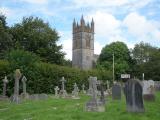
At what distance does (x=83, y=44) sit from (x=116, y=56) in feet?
101

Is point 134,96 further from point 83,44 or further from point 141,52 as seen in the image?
point 83,44

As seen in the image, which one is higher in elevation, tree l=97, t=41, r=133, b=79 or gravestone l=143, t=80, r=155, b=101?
tree l=97, t=41, r=133, b=79

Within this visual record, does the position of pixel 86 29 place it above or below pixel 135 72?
above

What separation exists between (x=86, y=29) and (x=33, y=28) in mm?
69565

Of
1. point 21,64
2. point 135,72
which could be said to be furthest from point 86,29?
point 21,64

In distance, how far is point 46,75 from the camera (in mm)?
39844

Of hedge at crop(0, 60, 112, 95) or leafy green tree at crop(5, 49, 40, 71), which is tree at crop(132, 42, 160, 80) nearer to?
hedge at crop(0, 60, 112, 95)

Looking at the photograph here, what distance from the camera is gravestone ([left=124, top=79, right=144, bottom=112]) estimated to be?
1534cm

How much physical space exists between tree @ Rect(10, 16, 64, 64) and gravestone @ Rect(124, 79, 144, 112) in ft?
136

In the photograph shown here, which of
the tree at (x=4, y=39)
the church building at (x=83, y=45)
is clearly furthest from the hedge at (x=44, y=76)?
the church building at (x=83, y=45)

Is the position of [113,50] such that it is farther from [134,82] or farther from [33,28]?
[134,82]

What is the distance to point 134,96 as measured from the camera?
15.7 meters

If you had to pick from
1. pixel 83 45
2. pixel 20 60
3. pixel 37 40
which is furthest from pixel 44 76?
pixel 83 45

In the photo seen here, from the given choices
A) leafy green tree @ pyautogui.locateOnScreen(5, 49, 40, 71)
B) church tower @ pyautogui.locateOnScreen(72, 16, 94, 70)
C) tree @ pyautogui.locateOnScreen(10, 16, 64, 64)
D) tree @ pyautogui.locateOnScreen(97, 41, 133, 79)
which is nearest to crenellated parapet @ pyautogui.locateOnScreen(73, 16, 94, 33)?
church tower @ pyautogui.locateOnScreen(72, 16, 94, 70)
